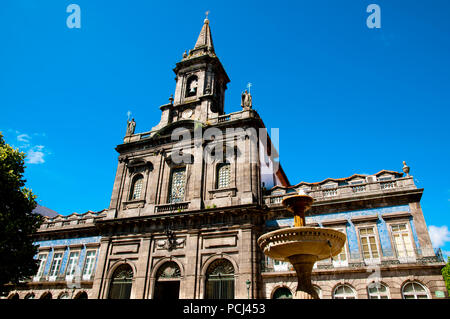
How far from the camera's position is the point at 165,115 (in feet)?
84.7

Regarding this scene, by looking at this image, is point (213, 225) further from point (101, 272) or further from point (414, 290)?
point (414, 290)

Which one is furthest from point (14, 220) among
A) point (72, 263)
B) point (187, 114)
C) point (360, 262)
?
point (360, 262)

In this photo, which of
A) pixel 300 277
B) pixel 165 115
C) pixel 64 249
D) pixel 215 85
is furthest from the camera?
pixel 215 85

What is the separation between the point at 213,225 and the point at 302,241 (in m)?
9.95

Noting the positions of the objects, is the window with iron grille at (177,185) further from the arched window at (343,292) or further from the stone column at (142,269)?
the arched window at (343,292)

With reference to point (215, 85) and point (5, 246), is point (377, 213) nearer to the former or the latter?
point (215, 85)

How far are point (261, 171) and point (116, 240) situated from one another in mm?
10895

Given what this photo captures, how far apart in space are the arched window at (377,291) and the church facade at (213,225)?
0.05 metres

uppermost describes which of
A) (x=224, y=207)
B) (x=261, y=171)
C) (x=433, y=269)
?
(x=261, y=171)

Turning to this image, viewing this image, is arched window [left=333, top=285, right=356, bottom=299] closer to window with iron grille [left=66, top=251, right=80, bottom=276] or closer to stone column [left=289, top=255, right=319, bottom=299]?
stone column [left=289, top=255, right=319, bottom=299]

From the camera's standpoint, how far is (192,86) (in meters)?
27.3

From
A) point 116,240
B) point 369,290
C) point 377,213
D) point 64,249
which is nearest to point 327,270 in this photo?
point 369,290

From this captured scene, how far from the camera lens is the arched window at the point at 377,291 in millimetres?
15411

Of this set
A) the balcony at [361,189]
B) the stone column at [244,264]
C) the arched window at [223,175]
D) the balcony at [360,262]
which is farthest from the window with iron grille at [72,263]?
the balcony at [361,189]
